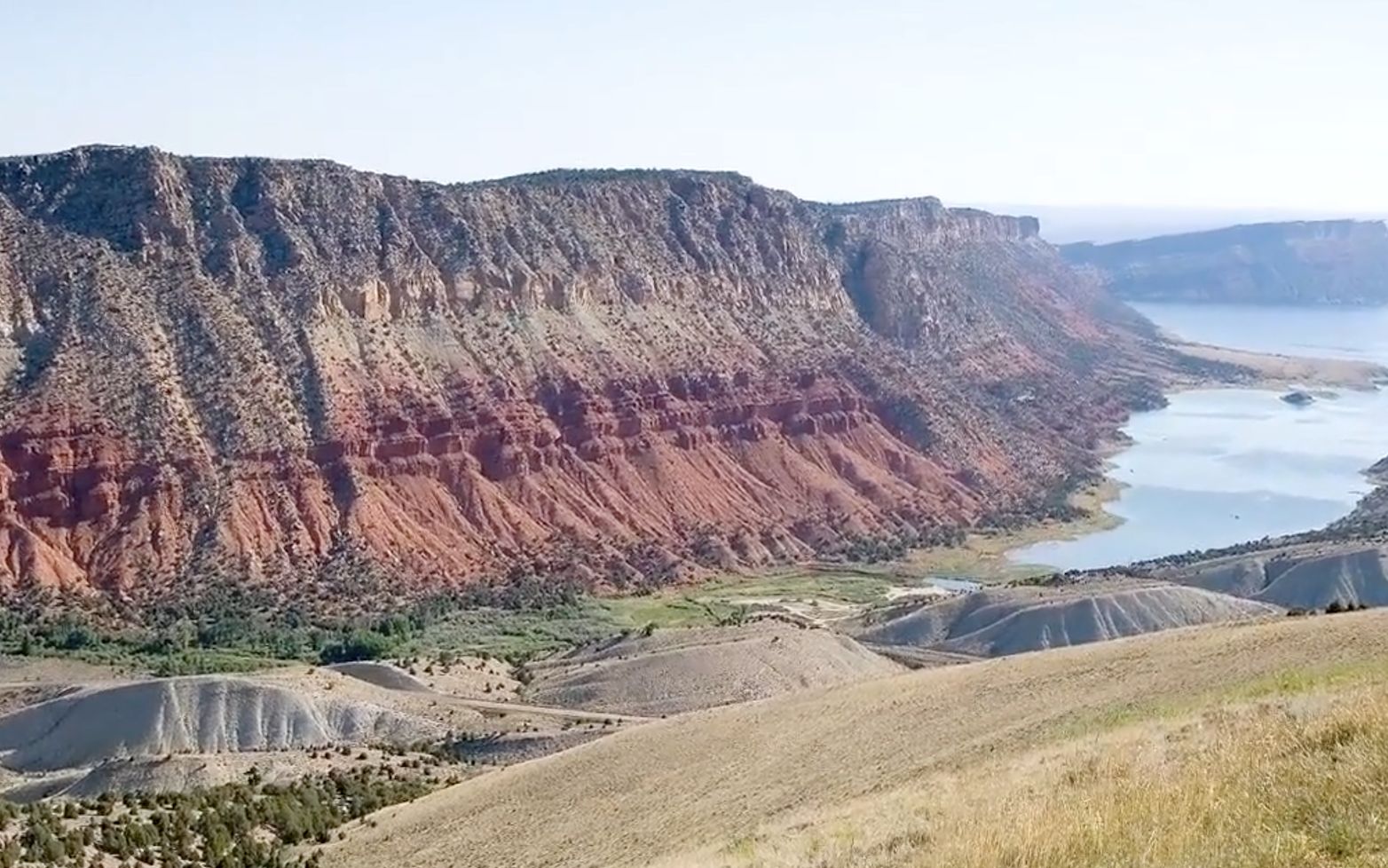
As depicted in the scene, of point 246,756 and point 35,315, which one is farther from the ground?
point 35,315

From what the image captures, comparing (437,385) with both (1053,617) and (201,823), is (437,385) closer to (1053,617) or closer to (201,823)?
A: (1053,617)

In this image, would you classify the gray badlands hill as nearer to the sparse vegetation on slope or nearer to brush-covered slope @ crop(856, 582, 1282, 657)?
brush-covered slope @ crop(856, 582, 1282, 657)

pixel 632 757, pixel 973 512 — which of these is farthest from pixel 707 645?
pixel 973 512

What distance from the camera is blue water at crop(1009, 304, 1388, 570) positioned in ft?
320

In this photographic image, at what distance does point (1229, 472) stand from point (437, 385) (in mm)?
65771

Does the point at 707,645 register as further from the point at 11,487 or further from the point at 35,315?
the point at 35,315

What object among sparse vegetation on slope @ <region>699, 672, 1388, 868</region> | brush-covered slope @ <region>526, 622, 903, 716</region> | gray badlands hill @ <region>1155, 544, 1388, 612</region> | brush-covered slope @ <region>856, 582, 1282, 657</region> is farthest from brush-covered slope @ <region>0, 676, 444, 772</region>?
gray badlands hill @ <region>1155, 544, 1388, 612</region>

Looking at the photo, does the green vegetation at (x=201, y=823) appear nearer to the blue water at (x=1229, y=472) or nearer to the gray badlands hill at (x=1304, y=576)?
the gray badlands hill at (x=1304, y=576)

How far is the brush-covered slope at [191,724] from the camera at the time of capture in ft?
142

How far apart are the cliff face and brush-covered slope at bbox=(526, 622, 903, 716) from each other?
2458cm

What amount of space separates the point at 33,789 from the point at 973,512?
241ft

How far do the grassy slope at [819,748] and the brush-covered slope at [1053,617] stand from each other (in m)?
25.7

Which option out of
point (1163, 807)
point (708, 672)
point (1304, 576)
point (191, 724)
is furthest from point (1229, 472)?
point (1163, 807)

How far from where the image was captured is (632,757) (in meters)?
30.9
